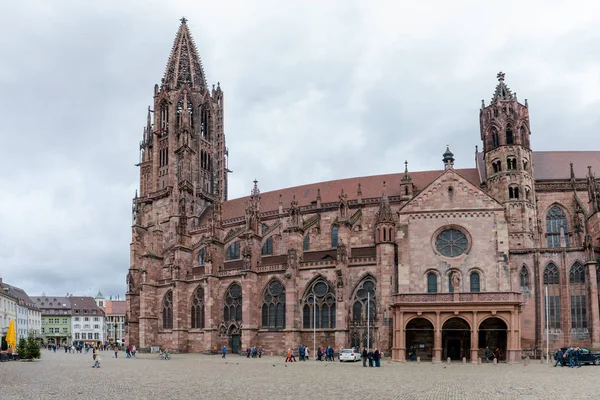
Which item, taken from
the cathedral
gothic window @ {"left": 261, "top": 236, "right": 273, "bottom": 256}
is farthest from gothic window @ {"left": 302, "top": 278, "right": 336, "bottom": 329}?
gothic window @ {"left": 261, "top": 236, "right": 273, "bottom": 256}

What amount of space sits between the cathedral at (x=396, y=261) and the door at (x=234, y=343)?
0.41ft

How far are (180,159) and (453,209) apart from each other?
132 feet

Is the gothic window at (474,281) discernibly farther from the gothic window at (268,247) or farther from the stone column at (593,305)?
the gothic window at (268,247)

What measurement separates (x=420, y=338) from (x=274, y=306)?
1537 centimetres

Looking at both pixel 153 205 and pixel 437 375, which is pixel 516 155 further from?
pixel 153 205

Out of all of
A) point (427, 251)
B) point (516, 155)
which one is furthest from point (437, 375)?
point (516, 155)

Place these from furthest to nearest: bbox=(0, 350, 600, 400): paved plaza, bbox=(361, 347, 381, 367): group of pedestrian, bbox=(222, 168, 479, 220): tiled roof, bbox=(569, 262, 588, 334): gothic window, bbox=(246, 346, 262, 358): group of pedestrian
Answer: bbox=(222, 168, 479, 220): tiled roof
bbox=(246, 346, 262, 358): group of pedestrian
bbox=(569, 262, 588, 334): gothic window
bbox=(361, 347, 381, 367): group of pedestrian
bbox=(0, 350, 600, 400): paved plaza

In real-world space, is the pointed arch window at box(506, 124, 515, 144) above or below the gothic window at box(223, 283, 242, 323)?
above

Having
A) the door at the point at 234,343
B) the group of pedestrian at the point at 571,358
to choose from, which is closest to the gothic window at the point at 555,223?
the group of pedestrian at the point at 571,358

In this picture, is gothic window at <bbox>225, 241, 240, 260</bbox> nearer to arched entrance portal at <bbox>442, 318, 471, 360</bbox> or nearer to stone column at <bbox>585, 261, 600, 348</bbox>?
arched entrance portal at <bbox>442, 318, 471, 360</bbox>

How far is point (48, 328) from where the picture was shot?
139625 millimetres

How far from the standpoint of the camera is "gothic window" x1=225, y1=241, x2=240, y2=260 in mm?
69250

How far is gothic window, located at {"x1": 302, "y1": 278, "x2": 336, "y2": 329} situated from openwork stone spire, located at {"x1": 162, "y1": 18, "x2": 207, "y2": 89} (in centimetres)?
4061

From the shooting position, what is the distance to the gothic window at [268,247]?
220ft
